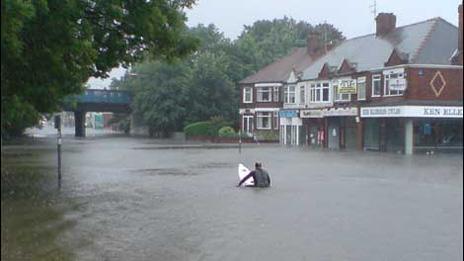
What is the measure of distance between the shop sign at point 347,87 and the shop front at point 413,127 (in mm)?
3812

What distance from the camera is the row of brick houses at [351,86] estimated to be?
151 feet

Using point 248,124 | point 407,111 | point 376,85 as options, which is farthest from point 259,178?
point 248,124

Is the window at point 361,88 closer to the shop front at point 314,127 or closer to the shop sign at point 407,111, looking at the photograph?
the shop sign at point 407,111

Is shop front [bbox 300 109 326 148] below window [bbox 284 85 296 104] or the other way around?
below

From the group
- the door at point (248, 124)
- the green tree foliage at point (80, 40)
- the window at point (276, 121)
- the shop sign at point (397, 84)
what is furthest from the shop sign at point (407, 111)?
the door at point (248, 124)

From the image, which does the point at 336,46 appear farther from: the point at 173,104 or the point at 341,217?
the point at 341,217

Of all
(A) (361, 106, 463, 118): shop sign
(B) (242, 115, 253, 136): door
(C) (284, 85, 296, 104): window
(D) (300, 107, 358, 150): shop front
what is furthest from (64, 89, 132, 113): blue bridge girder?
(A) (361, 106, 463, 118): shop sign

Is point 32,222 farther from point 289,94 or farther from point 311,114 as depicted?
point 289,94

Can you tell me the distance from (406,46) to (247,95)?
25.5m

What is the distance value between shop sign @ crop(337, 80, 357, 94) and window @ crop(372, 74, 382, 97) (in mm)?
2646

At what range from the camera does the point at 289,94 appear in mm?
67625

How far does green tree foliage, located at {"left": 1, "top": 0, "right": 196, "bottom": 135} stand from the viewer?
8.16m

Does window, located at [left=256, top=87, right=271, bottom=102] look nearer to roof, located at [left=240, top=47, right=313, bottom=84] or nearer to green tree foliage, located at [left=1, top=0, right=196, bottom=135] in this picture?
roof, located at [left=240, top=47, right=313, bottom=84]

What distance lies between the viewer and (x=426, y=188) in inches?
787
